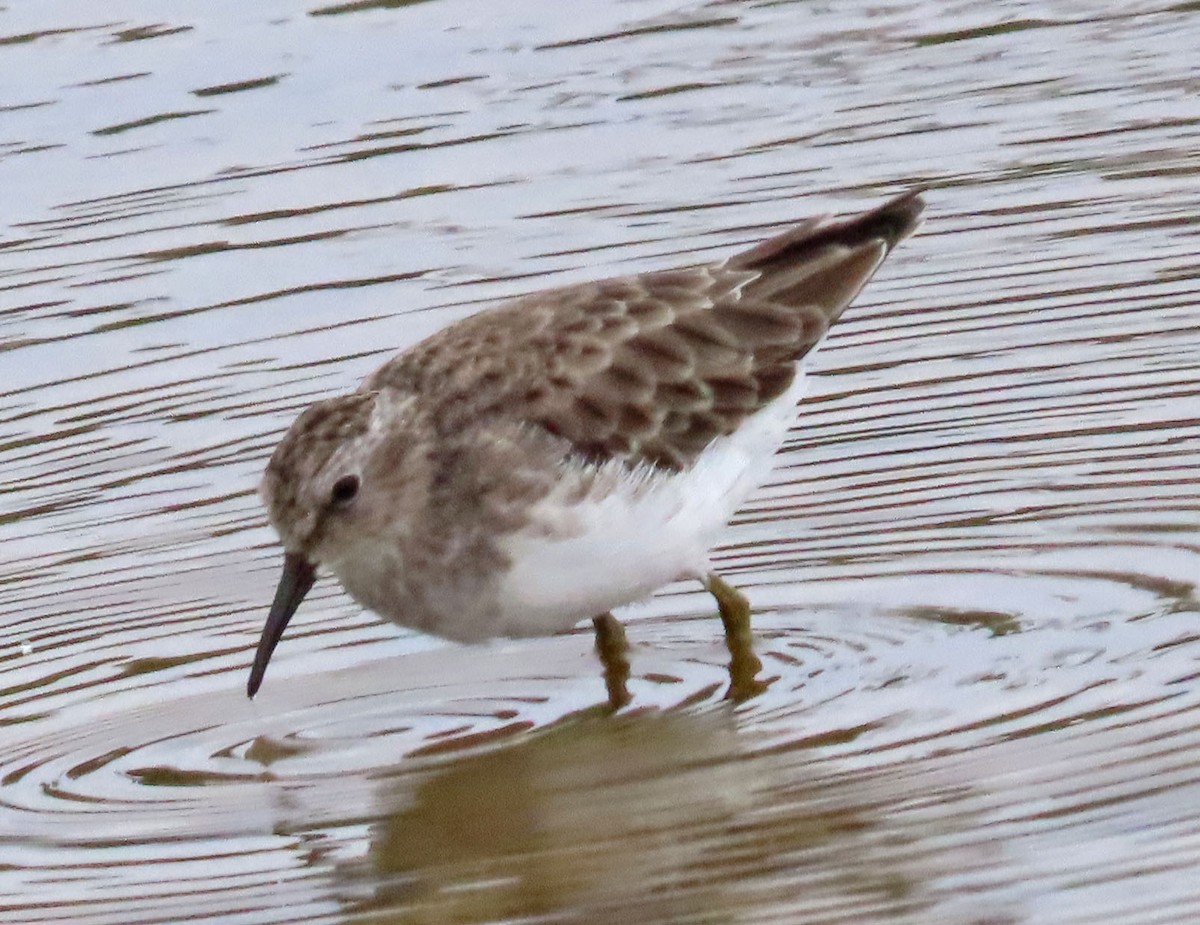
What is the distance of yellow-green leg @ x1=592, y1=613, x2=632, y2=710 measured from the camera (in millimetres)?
9018

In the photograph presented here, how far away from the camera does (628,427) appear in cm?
917

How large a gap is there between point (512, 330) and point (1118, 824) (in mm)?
2964

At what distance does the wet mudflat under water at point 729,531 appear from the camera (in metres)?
7.55

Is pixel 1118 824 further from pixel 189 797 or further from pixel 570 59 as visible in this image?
pixel 570 59

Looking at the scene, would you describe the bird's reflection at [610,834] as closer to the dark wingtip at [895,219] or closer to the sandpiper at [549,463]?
the sandpiper at [549,463]

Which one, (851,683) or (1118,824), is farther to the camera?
(851,683)

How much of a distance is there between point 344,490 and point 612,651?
1074 mm

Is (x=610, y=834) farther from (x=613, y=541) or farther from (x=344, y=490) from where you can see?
(x=344, y=490)

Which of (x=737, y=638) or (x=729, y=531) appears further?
(x=729, y=531)

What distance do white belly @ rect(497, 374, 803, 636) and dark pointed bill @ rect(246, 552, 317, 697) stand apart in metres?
0.61

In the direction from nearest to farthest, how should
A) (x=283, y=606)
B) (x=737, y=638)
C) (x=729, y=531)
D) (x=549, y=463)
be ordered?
1. (x=283, y=606)
2. (x=549, y=463)
3. (x=737, y=638)
4. (x=729, y=531)

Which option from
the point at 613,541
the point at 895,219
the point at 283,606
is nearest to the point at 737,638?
the point at 613,541

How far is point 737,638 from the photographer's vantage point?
29.7ft

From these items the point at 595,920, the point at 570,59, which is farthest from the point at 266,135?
the point at 595,920
